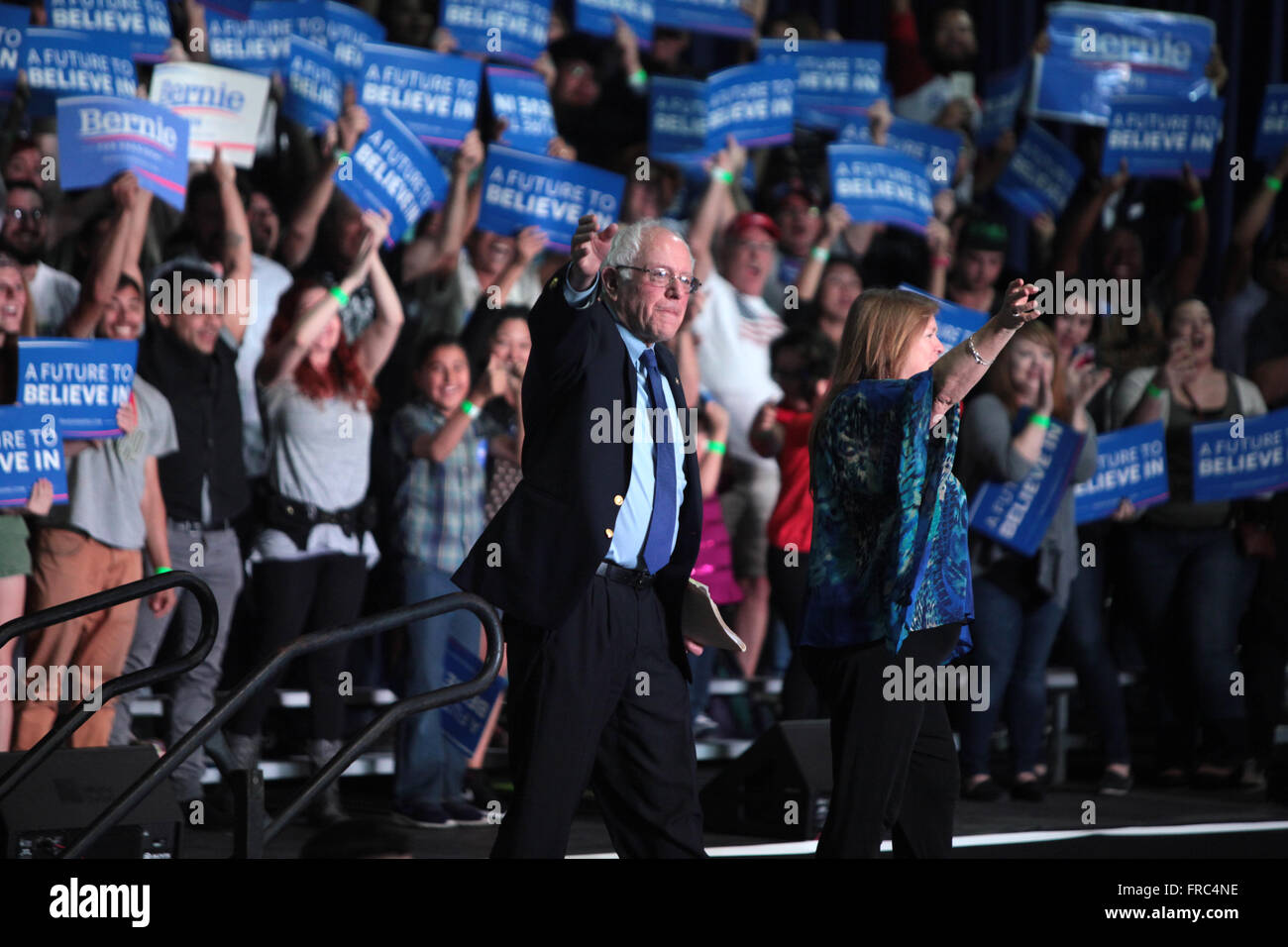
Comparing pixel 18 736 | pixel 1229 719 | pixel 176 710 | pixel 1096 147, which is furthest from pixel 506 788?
pixel 1096 147

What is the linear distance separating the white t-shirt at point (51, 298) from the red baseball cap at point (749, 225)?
9.38 ft

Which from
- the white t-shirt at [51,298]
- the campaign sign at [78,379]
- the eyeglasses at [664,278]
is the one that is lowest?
the campaign sign at [78,379]

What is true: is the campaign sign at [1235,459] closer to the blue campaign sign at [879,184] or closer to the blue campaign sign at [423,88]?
the blue campaign sign at [879,184]

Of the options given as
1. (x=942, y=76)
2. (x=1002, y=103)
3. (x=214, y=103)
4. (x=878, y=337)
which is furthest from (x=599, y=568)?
(x=942, y=76)

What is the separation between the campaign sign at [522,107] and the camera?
7422 mm

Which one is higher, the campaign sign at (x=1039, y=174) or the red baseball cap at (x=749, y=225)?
the campaign sign at (x=1039, y=174)

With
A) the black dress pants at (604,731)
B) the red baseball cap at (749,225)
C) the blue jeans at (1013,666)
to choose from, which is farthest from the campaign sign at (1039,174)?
the black dress pants at (604,731)

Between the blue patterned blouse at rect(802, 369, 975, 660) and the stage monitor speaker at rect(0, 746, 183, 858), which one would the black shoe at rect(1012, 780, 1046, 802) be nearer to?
the blue patterned blouse at rect(802, 369, 975, 660)

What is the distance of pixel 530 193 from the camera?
22.9 ft

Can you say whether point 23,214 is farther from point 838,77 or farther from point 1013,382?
point 838,77

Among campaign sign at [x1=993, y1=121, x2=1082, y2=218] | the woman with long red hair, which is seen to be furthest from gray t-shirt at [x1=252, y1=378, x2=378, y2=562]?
campaign sign at [x1=993, y1=121, x2=1082, y2=218]

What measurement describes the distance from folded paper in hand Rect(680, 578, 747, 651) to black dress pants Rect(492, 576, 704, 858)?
0.13 m

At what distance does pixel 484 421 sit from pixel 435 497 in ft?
1.73
